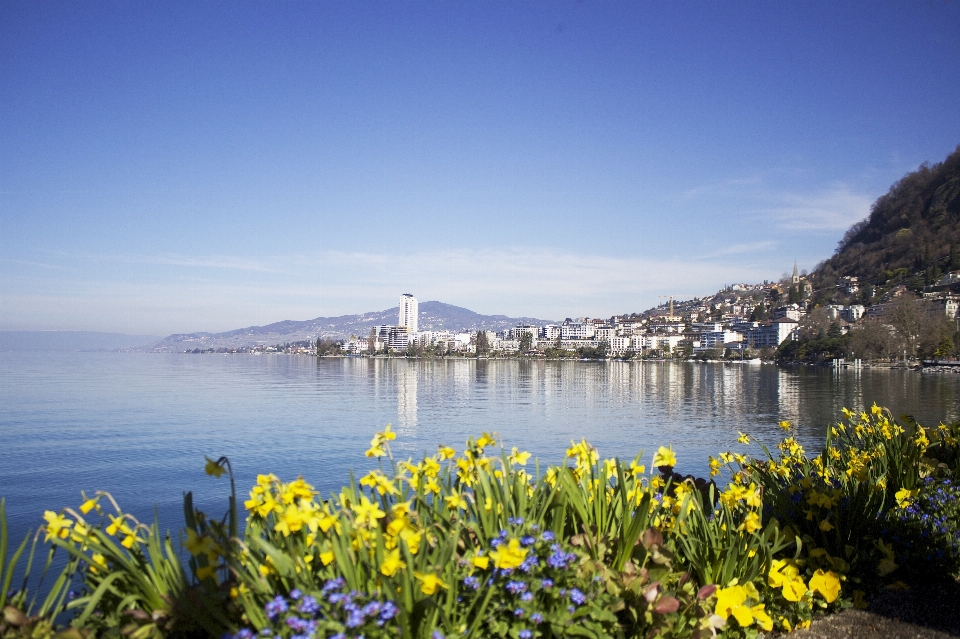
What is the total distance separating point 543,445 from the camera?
48.9 ft

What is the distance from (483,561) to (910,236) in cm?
15235

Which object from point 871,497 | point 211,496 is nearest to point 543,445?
point 211,496

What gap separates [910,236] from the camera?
129875 millimetres

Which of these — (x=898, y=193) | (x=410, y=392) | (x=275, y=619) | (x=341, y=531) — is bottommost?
(x=410, y=392)

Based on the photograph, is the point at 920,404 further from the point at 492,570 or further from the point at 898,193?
the point at 898,193

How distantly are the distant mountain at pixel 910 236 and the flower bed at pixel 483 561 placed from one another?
126657 millimetres

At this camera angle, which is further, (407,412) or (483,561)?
(407,412)

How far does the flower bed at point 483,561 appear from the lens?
2.19 meters

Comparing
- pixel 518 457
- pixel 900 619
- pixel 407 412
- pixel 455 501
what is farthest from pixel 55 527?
pixel 407 412

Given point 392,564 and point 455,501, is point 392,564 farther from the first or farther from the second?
point 455,501

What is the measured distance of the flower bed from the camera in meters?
2.19

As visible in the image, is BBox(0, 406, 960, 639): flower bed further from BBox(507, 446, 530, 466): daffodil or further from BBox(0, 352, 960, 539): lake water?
BBox(0, 352, 960, 539): lake water

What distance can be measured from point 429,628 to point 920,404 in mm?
28287

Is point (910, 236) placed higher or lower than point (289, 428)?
higher
